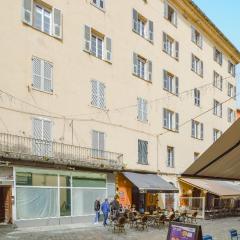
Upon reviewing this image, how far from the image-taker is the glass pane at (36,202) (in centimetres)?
2278

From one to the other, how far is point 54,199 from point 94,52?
30.6ft

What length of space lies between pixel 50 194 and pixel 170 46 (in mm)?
18442

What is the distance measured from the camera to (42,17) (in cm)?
2505

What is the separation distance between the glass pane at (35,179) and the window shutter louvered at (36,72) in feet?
14.8

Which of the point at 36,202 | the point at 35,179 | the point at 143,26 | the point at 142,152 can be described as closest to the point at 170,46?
the point at 143,26

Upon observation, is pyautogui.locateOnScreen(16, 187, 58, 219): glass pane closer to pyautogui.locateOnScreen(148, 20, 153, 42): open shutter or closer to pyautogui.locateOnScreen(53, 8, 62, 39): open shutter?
pyautogui.locateOnScreen(53, 8, 62, 39): open shutter

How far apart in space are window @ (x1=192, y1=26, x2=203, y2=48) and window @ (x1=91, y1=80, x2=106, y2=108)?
1636 cm

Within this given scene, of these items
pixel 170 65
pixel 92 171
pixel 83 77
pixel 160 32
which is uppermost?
pixel 160 32

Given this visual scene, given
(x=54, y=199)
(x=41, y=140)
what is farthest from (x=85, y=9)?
(x=54, y=199)

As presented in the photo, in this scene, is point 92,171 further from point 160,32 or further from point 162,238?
point 160,32

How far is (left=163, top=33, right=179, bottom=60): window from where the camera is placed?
122ft

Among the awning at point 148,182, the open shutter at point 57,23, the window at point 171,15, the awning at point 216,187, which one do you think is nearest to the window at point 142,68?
the window at point 171,15

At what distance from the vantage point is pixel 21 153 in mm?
21953

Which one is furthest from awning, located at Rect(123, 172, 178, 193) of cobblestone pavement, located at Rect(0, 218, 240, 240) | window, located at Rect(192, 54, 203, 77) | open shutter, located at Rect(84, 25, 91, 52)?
window, located at Rect(192, 54, 203, 77)
